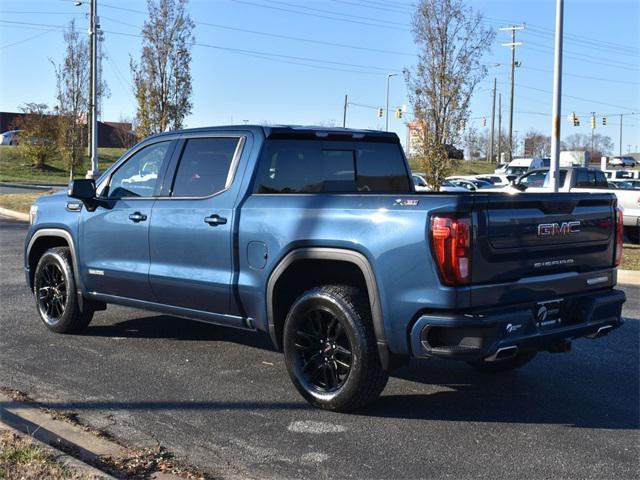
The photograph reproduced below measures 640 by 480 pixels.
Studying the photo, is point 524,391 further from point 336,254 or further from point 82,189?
point 82,189

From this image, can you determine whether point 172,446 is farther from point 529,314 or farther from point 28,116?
point 28,116

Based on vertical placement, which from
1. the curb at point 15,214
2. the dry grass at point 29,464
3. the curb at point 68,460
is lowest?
the curb at point 68,460

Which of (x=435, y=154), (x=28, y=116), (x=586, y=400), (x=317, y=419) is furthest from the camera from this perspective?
(x=28, y=116)

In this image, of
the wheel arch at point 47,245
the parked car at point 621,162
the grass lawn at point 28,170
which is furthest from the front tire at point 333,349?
the parked car at point 621,162

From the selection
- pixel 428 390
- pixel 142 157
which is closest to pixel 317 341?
pixel 428 390

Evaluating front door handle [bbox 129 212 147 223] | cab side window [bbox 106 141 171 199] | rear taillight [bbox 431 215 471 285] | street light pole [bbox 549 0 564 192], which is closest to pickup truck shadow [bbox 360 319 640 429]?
rear taillight [bbox 431 215 471 285]

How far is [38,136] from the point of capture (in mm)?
50625

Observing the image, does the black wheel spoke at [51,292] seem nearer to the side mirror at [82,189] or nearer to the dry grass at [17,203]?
the side mirror at [82,189]

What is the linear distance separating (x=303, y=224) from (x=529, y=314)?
5.07ft

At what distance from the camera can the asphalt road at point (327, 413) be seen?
14.4 ft

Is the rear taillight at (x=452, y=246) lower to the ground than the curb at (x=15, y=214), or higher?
higher

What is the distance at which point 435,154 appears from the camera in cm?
1792

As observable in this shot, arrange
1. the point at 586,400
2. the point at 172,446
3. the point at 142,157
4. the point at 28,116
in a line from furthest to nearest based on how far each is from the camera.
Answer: the point at 28,116
the point at 142,157
the point at 586,400
the point at 172,446

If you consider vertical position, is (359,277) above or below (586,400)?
above
